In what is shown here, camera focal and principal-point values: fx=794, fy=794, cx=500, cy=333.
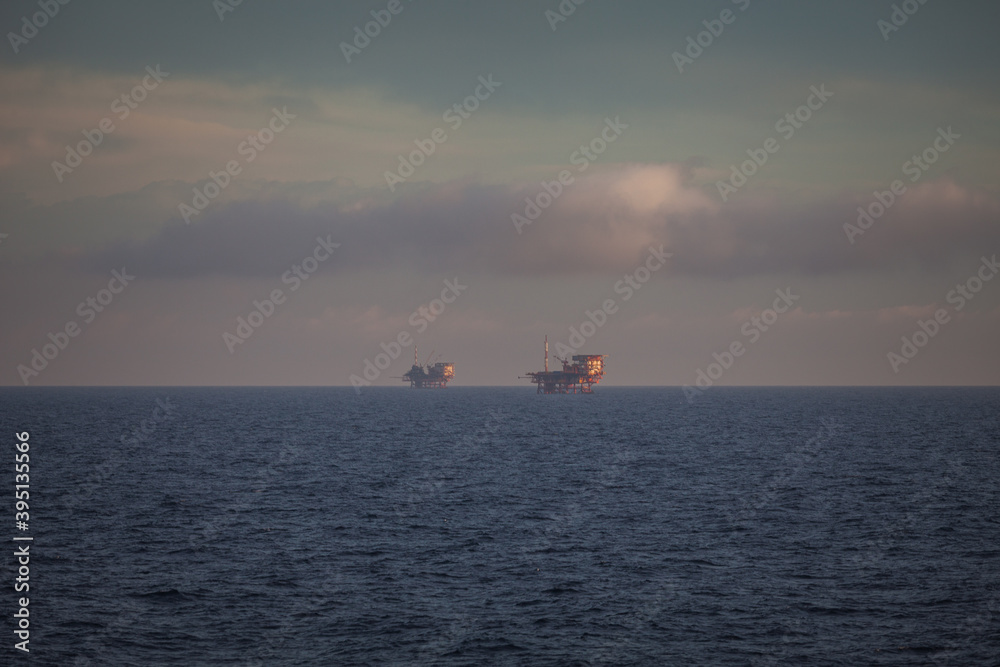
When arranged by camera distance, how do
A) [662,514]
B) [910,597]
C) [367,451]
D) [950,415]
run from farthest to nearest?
[950,415], [367,451], [662,514], [910,597]

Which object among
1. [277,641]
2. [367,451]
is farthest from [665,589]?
[367,451]

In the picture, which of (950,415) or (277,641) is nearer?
(277,641)

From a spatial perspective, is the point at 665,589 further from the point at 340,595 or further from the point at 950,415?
the point at 950,415

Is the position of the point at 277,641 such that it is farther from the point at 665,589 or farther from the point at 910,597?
the point at 910,597

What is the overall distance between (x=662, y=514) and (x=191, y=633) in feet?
119

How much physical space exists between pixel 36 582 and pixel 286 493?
2916 cm

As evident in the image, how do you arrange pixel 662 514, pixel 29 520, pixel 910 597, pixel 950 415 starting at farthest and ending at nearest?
pixel 950 415 → pixel 662 514 → pixel 29 520 → pixel 910 597

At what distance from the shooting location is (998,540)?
4972cm

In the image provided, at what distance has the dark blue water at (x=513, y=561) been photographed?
32.2 metres

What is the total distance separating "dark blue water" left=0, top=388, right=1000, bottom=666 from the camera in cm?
3222

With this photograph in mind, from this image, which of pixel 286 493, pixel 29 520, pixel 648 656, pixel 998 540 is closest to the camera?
pixel 648 656

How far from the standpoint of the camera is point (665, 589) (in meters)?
39.7

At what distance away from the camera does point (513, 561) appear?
148 feet

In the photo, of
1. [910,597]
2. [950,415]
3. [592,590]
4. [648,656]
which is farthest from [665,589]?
[950,415]
